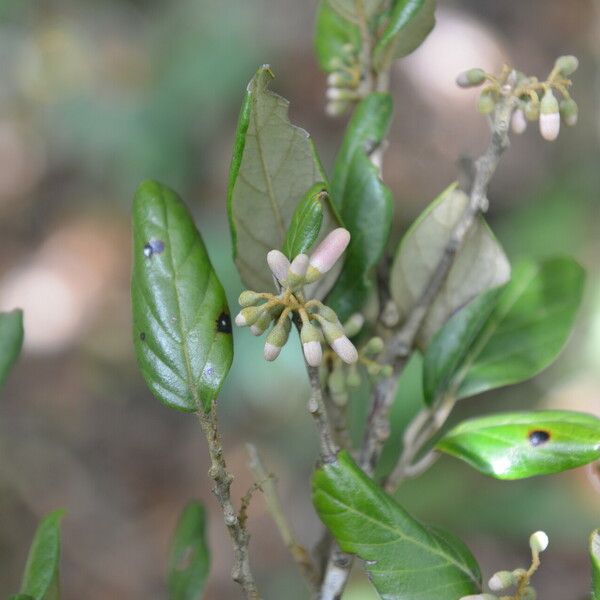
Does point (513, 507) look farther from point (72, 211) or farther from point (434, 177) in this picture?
point (72, 211)

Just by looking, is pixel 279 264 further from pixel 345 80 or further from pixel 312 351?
pixel 345 80

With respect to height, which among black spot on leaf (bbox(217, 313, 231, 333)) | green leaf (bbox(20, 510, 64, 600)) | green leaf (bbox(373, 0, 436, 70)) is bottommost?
green leaf (bbox(20, 510, 64, 600))

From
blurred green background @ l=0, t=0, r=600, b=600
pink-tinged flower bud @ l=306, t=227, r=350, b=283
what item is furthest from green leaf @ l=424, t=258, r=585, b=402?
blurred green background @ l=0, t=0, r=600, b=600

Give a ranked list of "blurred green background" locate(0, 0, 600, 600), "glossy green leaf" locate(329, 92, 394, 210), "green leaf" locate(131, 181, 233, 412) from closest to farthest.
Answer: "green leaf" locate(131, 181, 233, 412), "glossy green leaf" locate(329, 92, 394, 210), "blurred green background" locate(0, 0, 600, 600)

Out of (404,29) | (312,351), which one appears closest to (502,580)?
(312,351)

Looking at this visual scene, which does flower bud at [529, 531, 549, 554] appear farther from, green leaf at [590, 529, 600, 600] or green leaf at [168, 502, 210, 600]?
green leaf at [168, 502, 210, 600]

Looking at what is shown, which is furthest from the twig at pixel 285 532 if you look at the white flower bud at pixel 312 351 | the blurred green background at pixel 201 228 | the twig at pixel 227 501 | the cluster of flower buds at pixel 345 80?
the blurred green background at pixel 201 228

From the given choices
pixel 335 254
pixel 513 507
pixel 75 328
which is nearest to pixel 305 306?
pixel 335 254
